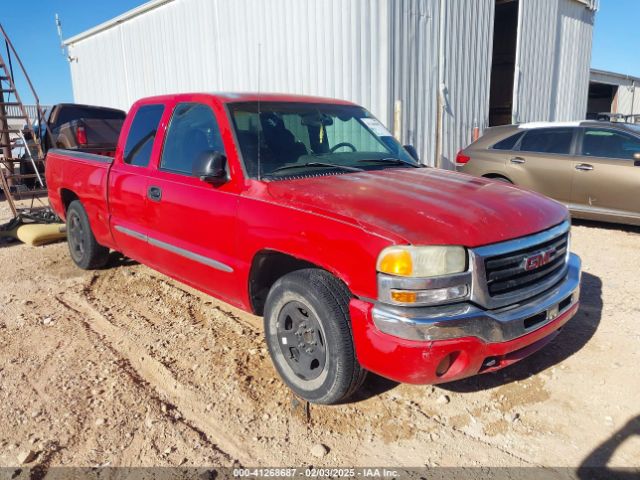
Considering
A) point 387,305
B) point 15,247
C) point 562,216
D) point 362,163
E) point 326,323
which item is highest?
point 362,163

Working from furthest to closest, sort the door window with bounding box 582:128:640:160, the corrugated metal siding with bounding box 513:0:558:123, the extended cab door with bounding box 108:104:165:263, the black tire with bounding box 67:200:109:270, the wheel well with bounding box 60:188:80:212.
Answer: the corrugated metal siding with bounding box 513:0:558:123
the door window with bounding box 582:128:640:160
the wheel well with bounding box 60:188:80:212
the black tire with bounding box 67:200:109:270
the extended cab door with bounding box 108:104:165:263

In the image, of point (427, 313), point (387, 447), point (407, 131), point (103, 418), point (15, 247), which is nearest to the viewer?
point (427, 313)

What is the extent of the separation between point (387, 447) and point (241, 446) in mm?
774

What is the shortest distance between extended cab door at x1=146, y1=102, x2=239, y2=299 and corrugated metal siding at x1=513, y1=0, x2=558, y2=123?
10874 mm

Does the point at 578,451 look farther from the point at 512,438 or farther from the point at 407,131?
the point at 407,131

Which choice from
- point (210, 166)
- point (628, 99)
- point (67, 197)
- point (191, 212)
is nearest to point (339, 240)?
point (210, 166)

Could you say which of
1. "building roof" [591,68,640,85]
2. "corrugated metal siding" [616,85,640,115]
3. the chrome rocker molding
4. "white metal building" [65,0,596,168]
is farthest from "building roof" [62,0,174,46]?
"corrugated metal siding" [616,85,640,115]

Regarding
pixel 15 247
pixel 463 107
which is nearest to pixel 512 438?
pixel 15 247

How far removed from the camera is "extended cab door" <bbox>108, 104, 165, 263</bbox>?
4195 millimetres

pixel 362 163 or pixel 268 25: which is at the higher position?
pixel 268 25

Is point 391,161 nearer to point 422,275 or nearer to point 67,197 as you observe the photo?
point 422,275

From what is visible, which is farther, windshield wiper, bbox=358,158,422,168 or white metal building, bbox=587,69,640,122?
white metal building, bbox=587,69,640,122

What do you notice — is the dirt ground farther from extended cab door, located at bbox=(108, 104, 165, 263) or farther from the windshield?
the windshield

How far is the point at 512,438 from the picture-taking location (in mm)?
2688
